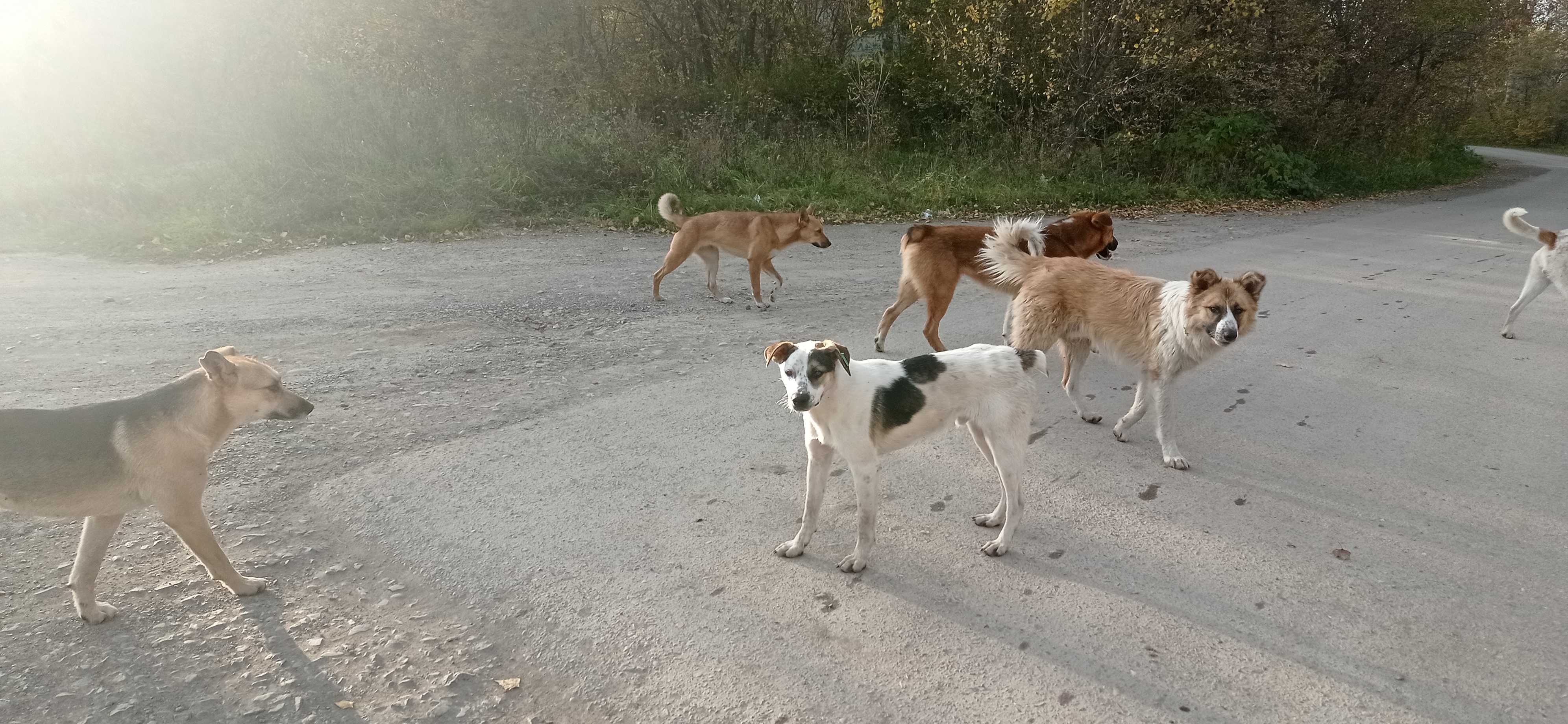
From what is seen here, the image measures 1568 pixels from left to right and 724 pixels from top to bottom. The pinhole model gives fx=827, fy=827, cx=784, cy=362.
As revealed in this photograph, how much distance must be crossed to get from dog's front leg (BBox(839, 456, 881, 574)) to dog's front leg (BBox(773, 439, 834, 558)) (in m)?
0.15

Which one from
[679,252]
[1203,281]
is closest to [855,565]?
[1203,281]

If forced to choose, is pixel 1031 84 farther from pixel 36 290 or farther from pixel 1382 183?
pixel 36 290

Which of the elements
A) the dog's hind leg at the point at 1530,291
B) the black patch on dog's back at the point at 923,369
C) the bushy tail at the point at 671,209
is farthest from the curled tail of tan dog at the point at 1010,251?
the dog's hind leg at the point at 1530,291

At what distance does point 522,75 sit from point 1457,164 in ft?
93.2

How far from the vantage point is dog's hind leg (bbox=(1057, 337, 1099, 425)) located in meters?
5.57

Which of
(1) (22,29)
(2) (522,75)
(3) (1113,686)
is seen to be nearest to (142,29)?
(1) (22,29)

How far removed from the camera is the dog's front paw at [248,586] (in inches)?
129

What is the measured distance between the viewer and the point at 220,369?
11.3 ft

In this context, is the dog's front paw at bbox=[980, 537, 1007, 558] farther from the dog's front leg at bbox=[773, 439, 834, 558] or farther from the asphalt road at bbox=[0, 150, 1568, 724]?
the dog's front leg at bbox=[773, 439, 834, 558]

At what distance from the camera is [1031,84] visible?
18.3 metres

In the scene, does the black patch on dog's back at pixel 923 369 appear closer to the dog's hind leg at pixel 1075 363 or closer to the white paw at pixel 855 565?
the white paw at pixel 855 565

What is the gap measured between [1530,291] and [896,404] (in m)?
7.35

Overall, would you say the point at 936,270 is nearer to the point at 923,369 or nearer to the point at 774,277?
the point at 774,277

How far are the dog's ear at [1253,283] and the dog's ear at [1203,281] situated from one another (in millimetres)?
142
